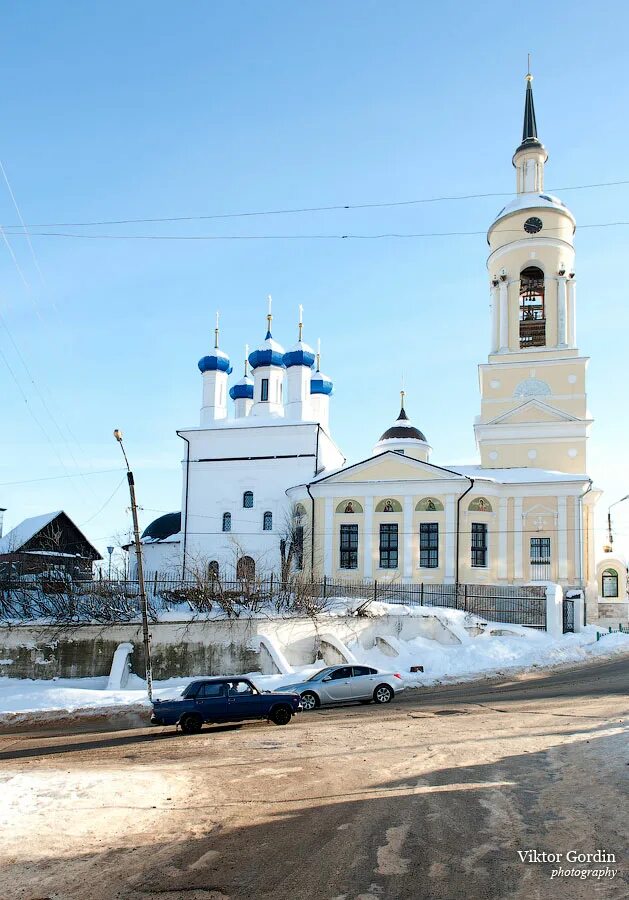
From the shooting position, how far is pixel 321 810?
933cm

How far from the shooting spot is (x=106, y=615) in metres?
23.4

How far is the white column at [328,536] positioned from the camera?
126ft

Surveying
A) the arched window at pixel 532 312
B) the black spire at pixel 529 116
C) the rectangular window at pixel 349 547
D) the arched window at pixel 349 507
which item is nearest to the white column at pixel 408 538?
the arched window at pixel 349 507

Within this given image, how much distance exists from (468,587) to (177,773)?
2438 centimetres

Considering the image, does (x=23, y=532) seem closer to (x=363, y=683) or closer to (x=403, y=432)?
(x=403, y=432)

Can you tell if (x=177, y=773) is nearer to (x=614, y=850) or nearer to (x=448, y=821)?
(x=448, y=821)

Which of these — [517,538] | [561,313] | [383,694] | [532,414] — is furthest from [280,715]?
[561,313]

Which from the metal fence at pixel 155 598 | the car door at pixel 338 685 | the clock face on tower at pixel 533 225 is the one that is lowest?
the car door at pixel 338 685

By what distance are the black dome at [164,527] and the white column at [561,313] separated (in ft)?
77.3

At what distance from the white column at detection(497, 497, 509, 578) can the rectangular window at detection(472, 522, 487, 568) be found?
69 centimetres

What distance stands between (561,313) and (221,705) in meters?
31.2

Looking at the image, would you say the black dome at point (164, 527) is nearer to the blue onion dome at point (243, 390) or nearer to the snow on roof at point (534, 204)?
the blue onion dome at point (243, 390)

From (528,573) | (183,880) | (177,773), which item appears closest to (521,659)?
(528,573)

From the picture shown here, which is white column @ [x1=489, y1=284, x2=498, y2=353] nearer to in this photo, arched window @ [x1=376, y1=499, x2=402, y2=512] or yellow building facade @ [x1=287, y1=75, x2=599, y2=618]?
yellow building facade @ [x1=287, y1=75, x2=599, y2=618]
